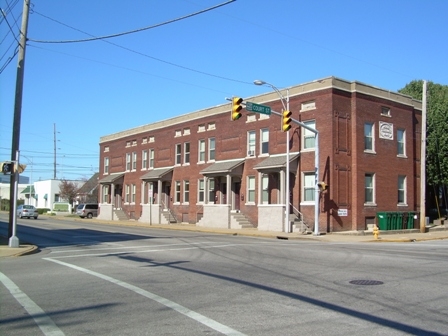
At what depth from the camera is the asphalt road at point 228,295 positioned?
7.02 meters

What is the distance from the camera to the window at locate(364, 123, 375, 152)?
31281 mm

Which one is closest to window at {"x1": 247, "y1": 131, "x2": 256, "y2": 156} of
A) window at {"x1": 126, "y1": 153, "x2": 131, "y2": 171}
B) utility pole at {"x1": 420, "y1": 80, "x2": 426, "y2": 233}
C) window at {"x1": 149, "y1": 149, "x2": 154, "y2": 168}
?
utility pole at {"x1": 420, "y1": 80, "x2": 426, "y2": 233}

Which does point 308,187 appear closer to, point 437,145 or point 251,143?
point 251,143

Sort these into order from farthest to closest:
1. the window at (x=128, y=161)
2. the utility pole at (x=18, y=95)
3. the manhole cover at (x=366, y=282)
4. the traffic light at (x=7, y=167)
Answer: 1. the window at (x=128, y=161)
2. the utility pole at (x=18, y=95)
3. the traffic light at (x=7, y=167)
4. the manhole cover at (x=366, y=282)

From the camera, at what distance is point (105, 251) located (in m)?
18.8

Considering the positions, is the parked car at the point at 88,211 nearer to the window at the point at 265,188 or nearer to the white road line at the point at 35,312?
the window at the point at 265,188

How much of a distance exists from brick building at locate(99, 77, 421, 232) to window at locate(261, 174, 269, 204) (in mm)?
72

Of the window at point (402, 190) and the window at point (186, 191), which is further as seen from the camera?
the window at point (186, 191)

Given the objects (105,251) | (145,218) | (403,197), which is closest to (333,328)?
(105,251)

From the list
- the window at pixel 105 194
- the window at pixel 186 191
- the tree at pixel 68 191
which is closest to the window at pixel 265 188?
the window at pixel 186 191

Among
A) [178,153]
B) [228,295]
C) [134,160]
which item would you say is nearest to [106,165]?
[134,160]

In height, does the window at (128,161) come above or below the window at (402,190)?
above

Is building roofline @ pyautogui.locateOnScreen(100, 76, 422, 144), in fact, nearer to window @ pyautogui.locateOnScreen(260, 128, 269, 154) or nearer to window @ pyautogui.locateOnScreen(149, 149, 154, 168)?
window @ pyautogui.locateOnScreen(260, 128, 269, 154)

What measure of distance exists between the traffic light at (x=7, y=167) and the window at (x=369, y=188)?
20.8 m
